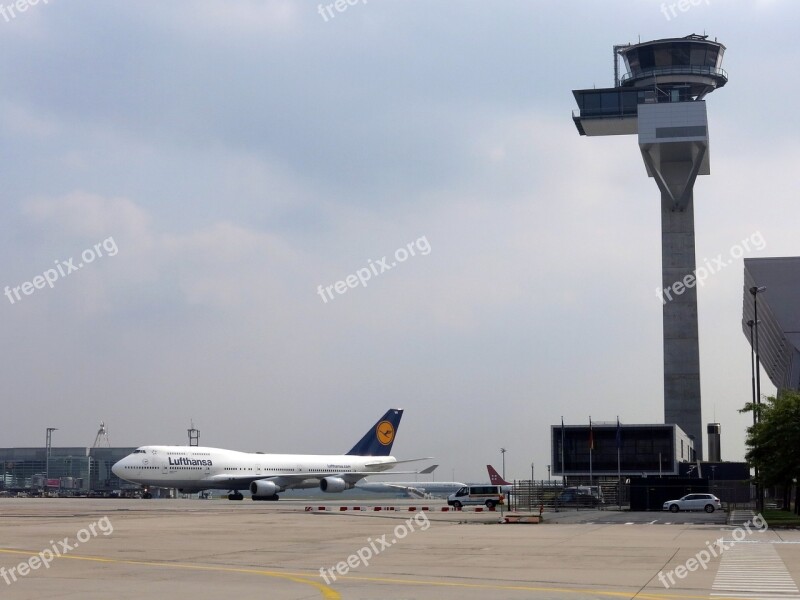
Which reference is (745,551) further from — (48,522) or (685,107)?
(685,107)

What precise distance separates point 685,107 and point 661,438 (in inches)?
1580

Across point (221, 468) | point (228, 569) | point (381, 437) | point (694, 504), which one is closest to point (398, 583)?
point (228, 569)

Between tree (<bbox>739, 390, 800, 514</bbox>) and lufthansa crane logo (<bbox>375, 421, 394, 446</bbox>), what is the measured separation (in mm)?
54007

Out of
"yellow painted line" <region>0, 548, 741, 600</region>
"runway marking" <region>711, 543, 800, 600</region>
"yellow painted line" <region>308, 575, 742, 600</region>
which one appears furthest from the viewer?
"runway marking" <region>711, 543, 800, 600</region>

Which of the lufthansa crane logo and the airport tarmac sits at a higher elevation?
the lufthansa crane logo

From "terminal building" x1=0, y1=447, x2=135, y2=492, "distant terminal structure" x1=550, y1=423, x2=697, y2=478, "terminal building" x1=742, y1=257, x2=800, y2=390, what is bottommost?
"terminal building" x1=0, y1=447, x2=135, y2=492

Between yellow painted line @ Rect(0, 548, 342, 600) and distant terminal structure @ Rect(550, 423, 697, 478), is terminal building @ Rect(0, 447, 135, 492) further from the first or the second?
yellow painted line @ Rect(0, 548, 342, 600)

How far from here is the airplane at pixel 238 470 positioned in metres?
76.7

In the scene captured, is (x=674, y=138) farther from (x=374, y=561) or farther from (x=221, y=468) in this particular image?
(x=374, y=561)

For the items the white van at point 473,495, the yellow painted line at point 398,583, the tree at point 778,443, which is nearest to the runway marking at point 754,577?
the yellow painted line at point 398,583

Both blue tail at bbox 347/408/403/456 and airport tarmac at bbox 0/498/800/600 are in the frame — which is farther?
blue tail at bbox 347/408/403/456

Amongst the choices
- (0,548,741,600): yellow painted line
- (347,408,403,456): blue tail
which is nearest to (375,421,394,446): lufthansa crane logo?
(347,408,403,456): blue tail

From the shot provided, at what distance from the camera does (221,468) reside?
266ft

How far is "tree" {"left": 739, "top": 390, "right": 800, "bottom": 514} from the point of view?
44469 mm
